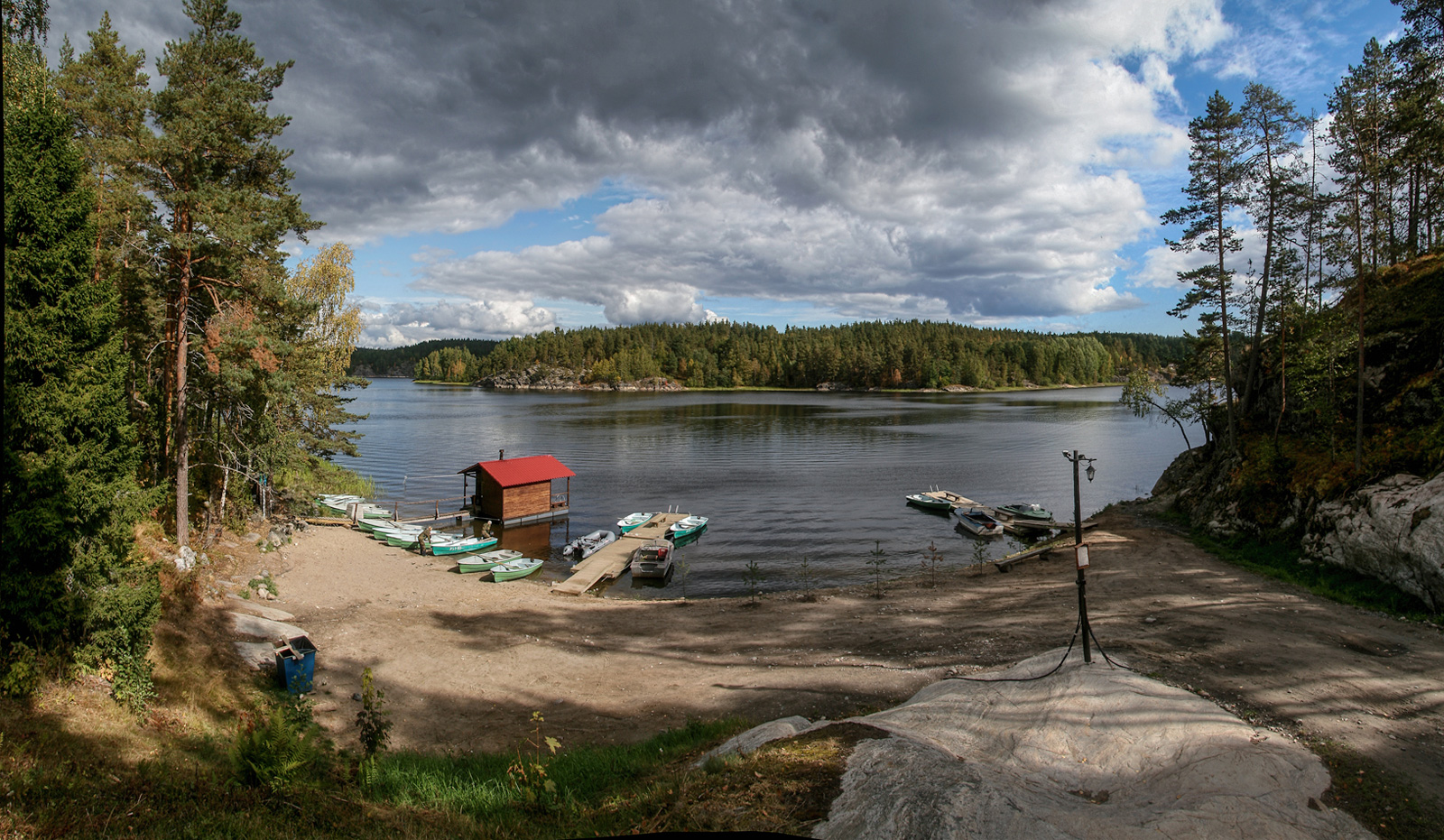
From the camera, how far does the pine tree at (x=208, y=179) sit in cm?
1842

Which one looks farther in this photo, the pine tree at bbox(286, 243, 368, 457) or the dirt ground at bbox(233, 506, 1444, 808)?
the pine tree at bbox(286, 243, 368, 457)

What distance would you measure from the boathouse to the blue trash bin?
23.1 m

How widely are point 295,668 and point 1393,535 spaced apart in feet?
87.7

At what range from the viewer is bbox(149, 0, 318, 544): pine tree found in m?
18.4

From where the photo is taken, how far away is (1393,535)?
16891mm

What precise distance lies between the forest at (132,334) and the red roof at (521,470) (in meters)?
9.20

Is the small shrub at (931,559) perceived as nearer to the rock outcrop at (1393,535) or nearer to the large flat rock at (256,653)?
the rock outcrop at (1393,535)

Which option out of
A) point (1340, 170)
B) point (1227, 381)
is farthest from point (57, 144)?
point (1340, 170)

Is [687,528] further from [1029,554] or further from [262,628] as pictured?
[262,628]

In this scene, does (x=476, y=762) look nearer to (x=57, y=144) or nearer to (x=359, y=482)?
(x=57, y=144)

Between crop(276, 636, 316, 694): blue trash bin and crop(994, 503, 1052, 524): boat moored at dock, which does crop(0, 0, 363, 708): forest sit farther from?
crop(994, 503, 1052, 524): boat moored at dock

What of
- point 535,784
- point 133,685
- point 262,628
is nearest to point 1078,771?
point 535,784

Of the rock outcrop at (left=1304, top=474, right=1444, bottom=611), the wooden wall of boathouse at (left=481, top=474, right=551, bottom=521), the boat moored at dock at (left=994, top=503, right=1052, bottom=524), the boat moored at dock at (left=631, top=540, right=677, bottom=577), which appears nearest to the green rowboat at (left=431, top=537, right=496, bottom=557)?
the wooden wall of boathouse at (left=481, top=474, right=551, bottom=521)

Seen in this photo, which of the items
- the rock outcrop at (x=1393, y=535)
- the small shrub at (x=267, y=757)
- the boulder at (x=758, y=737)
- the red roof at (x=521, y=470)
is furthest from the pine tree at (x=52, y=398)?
the rock outcrop at (x=1393, y=535)
